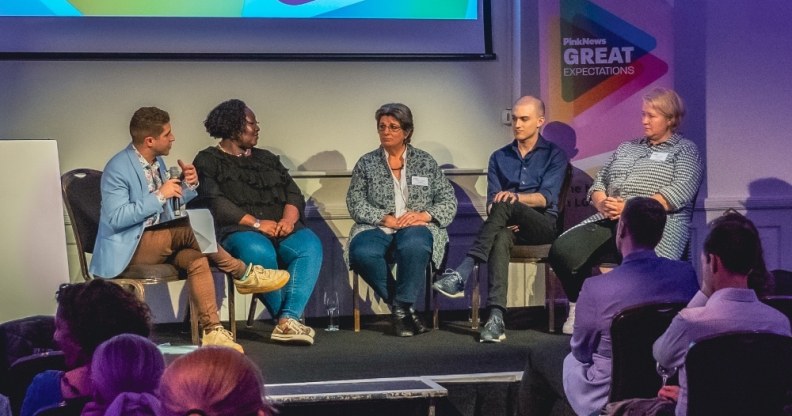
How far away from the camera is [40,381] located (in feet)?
8.36

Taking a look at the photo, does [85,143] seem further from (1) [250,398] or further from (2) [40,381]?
(1) [250,398]

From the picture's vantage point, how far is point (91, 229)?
5.46 meters

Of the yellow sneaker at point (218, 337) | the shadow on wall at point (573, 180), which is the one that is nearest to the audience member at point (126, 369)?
the yellow sneaker at point (218, 337)

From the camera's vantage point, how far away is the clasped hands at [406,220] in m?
5.68

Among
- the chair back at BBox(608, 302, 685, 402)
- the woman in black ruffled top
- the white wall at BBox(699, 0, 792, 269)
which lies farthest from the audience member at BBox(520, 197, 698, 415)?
the white wall at BBox(699, 0, 792, 269)

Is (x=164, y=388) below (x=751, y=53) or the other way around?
below

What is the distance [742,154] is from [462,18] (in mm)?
1837

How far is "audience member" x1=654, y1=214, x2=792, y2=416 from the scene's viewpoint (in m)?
2.85

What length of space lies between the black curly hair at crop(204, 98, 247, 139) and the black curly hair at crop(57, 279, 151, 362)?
298 centimetres

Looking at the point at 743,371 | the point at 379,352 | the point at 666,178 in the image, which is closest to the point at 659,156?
the point at 666,178

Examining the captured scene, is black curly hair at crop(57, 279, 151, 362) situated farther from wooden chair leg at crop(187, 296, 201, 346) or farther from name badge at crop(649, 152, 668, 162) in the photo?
name badge at crop(649, 152, 668, 162)

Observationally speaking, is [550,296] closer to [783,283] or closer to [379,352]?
[379,352]

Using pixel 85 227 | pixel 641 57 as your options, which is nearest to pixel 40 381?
pixel 85 227

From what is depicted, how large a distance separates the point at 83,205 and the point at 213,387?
13.0ft
